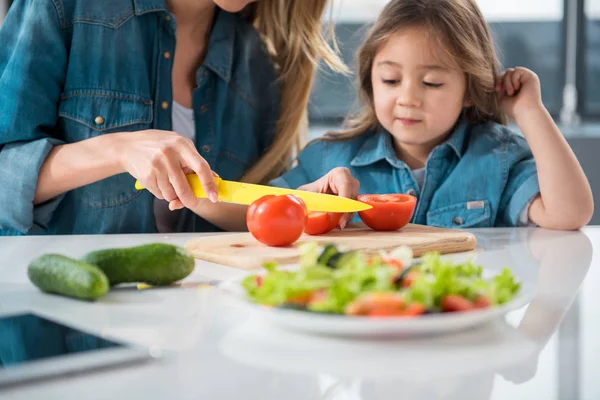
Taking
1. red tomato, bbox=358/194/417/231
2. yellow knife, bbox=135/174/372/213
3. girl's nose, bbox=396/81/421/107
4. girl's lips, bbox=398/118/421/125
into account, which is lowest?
red tomato, bbox=358/194/417/231

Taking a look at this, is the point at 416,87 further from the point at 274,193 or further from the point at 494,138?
the point at 274,193

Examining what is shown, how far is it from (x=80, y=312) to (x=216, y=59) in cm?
131

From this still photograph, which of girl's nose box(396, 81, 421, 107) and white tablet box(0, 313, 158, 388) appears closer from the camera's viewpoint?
white tablet box(0, 313, 158, 388)

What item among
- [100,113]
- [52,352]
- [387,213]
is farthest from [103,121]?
[52,352]

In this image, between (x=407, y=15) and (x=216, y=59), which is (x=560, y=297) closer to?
(x=407, y=15)

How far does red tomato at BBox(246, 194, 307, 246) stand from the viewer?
1.53 m

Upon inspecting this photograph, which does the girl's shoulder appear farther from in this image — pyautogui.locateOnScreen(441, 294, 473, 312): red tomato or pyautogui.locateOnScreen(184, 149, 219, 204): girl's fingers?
pyautogui.locateOnScreen(441, 294, 473, 312): red tomato

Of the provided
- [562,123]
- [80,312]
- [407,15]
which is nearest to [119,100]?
[407,15]

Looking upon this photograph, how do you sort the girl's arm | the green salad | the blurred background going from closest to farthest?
the green salad < the girl's arm < the blurred background

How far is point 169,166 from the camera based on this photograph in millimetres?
1565

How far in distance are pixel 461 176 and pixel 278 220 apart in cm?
80

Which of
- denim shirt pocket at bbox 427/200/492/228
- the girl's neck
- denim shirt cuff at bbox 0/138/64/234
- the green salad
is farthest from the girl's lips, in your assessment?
the green salad

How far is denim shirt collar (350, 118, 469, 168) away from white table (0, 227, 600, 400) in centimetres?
93

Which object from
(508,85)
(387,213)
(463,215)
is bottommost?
(463,215)
